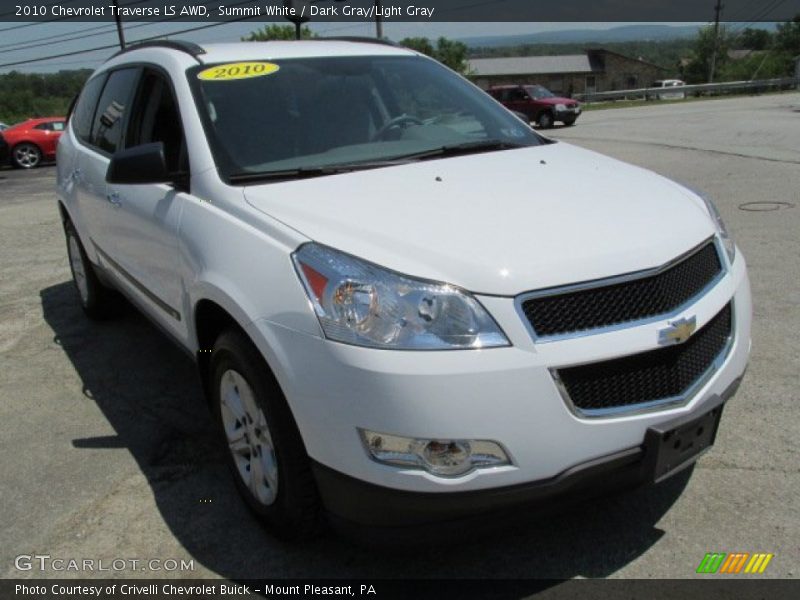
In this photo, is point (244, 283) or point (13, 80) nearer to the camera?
point (244, 283)

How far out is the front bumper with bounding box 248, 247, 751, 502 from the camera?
6.78ft

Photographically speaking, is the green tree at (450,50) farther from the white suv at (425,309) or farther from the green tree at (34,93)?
the white suv at (425,309)

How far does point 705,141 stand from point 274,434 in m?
14.5

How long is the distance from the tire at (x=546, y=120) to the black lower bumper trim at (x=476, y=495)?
24321 millimetres

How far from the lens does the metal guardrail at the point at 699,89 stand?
42156 millimetres

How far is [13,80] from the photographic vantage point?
64062mm

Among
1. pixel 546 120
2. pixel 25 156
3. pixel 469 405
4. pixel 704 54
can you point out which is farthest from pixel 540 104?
pixel 704 54

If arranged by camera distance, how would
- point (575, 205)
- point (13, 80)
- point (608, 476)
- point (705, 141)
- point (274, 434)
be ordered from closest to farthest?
point (608, 476) < point (274, 434) < point (575, 205) < point (705, 141) < point (13, 80)

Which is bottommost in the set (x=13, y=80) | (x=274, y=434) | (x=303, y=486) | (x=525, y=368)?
(x=13, y=80)

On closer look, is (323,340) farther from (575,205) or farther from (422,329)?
(575,205)

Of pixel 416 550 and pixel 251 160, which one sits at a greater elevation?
pixel 251 160

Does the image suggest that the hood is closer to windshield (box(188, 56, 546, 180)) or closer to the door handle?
windshield (box(188, 56, 546, 180))

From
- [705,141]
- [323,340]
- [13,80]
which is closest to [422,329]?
[323,340]

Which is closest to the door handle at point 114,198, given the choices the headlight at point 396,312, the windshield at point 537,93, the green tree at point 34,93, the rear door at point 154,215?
the rear door at point 154,215
